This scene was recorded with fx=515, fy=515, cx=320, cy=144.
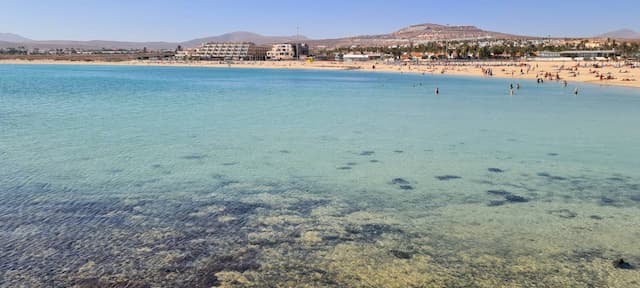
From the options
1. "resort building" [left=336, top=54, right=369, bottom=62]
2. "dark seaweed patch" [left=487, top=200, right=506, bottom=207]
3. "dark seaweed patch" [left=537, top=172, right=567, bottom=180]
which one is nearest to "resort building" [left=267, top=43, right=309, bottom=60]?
"resort building" [left=336, top=54, right=369, bottom=62]

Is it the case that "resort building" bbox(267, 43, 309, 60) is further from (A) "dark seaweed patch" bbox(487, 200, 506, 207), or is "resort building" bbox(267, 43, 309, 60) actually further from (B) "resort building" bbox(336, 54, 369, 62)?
(A) "dark seaweed patch" bbox(487, 200, 506, 207)

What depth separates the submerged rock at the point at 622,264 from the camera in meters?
7.87

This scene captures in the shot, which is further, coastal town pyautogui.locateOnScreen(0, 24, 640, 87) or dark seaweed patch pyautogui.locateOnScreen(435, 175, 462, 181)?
coastal town pyautogui.locateOnScreen(0, 24, 640, 87)

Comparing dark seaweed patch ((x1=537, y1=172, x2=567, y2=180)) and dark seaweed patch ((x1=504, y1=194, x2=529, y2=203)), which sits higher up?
dark seaweed patch ((x1=537, y1=172, x2=567, y2=180))

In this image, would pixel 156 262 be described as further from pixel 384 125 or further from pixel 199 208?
Answer: pixel 384 125

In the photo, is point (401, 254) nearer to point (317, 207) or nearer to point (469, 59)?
point (317, 207)

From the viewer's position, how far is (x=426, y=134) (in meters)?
21.2

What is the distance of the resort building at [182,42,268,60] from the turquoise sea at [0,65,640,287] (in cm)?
16535

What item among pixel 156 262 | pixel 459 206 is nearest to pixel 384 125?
pixel 459 206

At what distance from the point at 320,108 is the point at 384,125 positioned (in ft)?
27.2

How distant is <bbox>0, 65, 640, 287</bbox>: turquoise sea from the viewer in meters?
7.64

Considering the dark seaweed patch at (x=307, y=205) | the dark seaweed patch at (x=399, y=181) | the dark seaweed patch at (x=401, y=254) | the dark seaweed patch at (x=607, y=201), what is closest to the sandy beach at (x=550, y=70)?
the dark seaweed patch at (x=607, y=201)

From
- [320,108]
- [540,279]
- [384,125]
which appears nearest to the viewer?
[540,279]

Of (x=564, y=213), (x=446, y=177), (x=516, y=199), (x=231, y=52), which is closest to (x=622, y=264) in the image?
(x=564, y=213)
